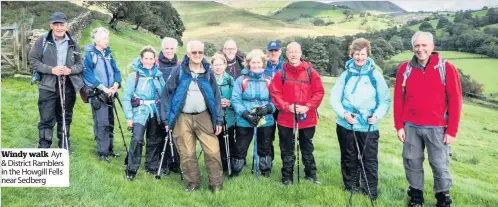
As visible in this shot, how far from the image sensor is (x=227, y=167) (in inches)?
351

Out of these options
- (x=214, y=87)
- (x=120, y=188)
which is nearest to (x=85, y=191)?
(x=120, y=188)

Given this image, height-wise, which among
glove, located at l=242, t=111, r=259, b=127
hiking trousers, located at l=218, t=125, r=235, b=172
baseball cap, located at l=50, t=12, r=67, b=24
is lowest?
hiking trousers, located at l=218, t=125, r=235, b=172

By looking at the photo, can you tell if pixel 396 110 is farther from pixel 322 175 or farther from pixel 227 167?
pixel 227 167

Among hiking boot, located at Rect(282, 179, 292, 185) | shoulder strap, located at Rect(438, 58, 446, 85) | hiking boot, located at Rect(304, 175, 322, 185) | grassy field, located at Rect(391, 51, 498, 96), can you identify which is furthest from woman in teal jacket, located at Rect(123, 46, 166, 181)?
grassy field, located at Rect(391, 51, 498, 96)

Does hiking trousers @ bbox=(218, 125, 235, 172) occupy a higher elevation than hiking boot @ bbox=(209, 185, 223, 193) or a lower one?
higher

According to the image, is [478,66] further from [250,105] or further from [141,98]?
[141,98]

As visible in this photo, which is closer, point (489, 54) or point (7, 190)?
point (7, 190)

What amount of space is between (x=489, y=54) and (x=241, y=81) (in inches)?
2863

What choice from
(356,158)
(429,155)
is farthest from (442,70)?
(356,158)

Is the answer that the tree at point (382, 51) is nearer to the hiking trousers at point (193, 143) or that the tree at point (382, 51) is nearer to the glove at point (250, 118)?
the glove at point (250, 118)

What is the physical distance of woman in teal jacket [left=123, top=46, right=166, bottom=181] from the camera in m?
7.97

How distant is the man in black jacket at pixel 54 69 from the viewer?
26.7 ft
